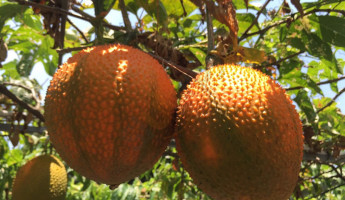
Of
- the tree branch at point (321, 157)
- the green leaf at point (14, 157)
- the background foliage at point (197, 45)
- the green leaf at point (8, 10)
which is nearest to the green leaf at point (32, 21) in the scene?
the background foliage at point (197, 45)

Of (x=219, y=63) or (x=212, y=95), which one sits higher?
(x=219, y=63)

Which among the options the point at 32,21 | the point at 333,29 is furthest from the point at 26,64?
the point at 333,29

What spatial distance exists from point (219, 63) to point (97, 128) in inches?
18.8

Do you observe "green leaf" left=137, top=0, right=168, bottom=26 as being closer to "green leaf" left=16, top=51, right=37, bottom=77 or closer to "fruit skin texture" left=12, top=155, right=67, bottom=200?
"fruit skin texture" left=12, top=155, right=67, bottom=200

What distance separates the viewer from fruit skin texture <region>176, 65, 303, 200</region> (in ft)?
2.80

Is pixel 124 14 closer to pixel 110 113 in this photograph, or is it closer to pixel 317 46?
pixel 110 113

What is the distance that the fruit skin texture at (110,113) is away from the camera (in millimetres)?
870

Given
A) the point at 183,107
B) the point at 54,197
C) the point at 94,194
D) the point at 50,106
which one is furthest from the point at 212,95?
the point at 94,194

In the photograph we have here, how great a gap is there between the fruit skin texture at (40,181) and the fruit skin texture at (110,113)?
0.98 meters

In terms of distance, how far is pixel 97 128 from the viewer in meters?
0.86

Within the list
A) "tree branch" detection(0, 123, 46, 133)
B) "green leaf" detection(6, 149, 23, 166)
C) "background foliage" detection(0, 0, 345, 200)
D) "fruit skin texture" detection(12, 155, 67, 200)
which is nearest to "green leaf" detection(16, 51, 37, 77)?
"background foliage" detection(0, 0, 345, 200)

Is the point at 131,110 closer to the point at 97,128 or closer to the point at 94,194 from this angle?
the point at 97,128

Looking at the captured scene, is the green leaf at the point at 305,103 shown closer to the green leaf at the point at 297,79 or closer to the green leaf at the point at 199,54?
the green leaf at the point at 297,79

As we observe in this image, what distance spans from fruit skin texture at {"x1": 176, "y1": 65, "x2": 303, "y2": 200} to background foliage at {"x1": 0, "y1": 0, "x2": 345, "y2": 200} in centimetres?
21
